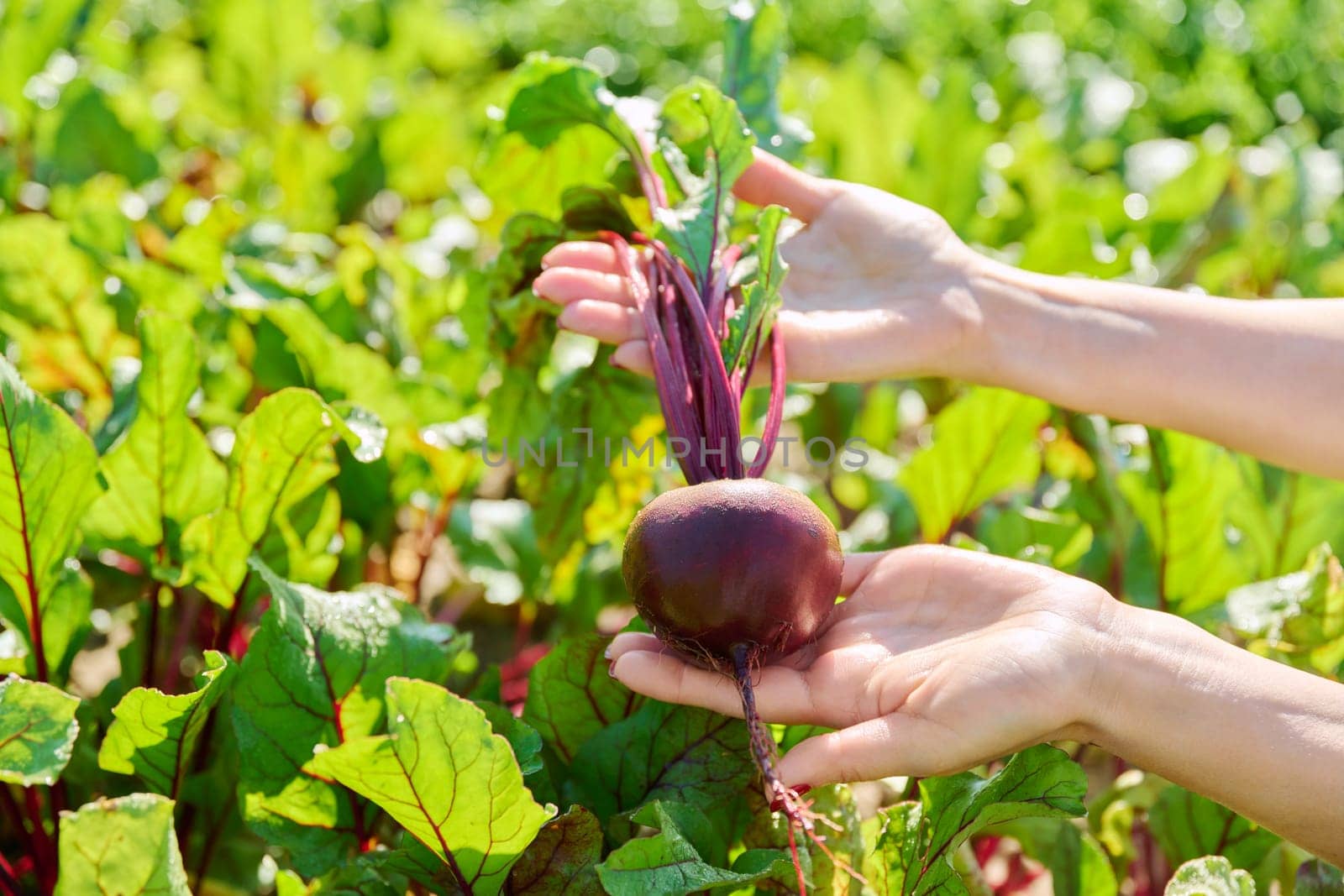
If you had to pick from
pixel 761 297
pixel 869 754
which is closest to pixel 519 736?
pixel 869 754

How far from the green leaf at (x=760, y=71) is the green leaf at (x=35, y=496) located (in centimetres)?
115

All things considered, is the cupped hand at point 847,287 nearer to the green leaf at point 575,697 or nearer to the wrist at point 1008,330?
the wrist at point 1008,330

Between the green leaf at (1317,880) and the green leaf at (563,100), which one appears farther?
the green leaf at (563,100)

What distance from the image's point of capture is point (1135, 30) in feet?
16.1

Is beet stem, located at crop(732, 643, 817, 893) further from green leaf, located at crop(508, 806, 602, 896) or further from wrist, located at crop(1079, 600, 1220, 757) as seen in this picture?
wrist, located at crop(1079, 600, 1220, 757)

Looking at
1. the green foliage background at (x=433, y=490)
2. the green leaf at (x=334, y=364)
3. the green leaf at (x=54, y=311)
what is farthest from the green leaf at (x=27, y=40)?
the green leaf at (x=334, y=364)

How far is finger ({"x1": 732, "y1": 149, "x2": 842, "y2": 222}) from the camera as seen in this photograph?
1.76 m

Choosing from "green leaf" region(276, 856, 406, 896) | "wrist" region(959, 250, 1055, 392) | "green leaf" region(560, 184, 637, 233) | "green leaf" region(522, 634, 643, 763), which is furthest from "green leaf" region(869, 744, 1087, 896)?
"green leaf" region(560, 184, 637, 233)

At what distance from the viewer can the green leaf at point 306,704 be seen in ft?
4.41

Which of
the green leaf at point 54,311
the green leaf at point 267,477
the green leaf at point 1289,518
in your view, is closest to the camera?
the green leaf at point 267,477

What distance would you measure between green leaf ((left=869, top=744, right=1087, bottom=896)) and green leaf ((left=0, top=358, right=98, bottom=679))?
40.8 inches

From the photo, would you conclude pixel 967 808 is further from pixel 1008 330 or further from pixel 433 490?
pixel 433 490

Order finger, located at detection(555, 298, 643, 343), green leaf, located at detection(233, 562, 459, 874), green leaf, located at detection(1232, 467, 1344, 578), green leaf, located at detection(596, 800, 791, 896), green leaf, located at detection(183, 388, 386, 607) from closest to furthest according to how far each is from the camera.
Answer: green leaf, located at detection(596, 800, 791, 896) → green leaf, located at detection(233, 562, 459, 874) → green leaf, located at detection(183, 388, 386, 607) → finger, located at detection(555, 298, 643, 343) → green leaf, located at detection(1232, 467, 1344, 578)

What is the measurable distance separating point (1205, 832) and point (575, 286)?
110 cm
